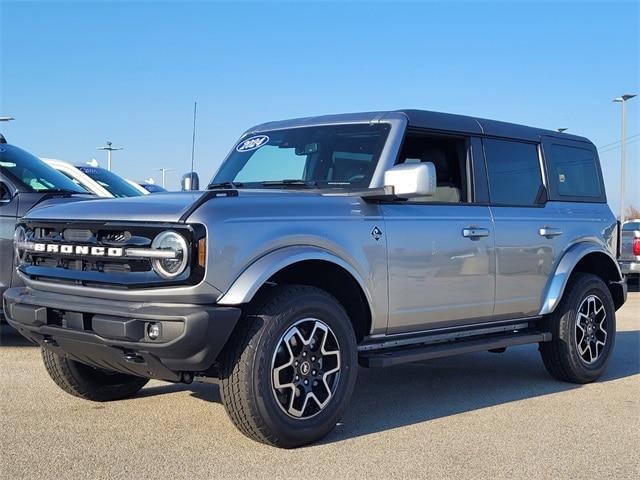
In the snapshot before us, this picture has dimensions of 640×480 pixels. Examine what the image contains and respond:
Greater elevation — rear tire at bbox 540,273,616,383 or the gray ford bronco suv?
the gray ford bronco suv

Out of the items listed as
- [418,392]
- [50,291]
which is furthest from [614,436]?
[50,291]

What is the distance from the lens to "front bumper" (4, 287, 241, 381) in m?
3.77

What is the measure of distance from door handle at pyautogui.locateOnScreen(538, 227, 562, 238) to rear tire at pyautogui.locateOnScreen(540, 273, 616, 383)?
1.67 ft

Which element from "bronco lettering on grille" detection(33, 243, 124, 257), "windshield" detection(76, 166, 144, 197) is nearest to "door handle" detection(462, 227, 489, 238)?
"bronco lettering on grille" detection(33, 243, 124, 257)

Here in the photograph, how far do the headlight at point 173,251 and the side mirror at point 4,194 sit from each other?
338 centimetres

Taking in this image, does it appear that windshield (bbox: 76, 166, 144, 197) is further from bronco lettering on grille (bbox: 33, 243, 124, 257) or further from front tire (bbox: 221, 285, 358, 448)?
front tire (bbox: 221, 285, 358, 448)

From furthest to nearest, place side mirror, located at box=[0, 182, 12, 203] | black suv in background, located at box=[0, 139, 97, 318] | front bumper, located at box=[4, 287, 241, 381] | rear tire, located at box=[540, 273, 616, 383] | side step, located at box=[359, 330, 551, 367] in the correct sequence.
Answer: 1. side mirror, located at box=[0, 182, 12, 203]
2. black suv in background, located at box=[0, 139, 97, 318]
3. rear tire, located at box=[540, 273, 616, 383]
4. side step, located at box=[359, 330, 551, 367]
5. front bumper, located at box=[4, 287, 241, 381]

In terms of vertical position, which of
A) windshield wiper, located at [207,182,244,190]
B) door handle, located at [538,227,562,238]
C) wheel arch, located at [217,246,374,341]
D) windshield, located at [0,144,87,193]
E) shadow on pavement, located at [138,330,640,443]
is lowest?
shadow on pavement, located at [138,330,640,443]

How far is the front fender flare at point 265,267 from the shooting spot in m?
3.91

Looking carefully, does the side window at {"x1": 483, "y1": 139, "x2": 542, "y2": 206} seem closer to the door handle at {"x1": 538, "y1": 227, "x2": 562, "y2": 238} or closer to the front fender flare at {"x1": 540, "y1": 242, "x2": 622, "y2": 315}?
the door handle at {"x1": 538, "y1": 227, "x2": 562, "y2": 238}

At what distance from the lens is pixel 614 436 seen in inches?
184

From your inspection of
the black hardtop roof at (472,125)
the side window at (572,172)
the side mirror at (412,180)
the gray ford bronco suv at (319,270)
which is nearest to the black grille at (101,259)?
the gray ford bronco suv at (319,270)

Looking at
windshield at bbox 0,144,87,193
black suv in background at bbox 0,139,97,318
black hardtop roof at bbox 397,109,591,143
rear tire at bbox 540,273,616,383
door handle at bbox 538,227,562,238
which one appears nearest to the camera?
black hardtop roof at bbox 397,109,591,143

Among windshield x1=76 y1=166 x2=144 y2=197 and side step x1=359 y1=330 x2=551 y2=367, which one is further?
windshield x1=76 y1=166 x2=144 y2=197
